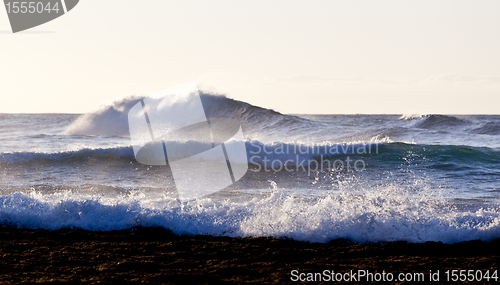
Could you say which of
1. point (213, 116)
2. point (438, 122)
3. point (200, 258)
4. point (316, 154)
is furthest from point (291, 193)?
point (438, 122)

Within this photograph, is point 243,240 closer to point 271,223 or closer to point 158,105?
point 271,223

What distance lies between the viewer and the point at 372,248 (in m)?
4.04

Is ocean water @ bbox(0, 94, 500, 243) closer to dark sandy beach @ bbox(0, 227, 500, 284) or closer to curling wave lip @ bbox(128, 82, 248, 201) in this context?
dark sandy beach @ bbox(0, 227, 500, 284)

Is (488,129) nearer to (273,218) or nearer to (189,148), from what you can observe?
(189,148)

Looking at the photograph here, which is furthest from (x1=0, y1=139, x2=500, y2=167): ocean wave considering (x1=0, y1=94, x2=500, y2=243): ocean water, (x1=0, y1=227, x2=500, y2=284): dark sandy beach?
(x1=0, y1=227, x2=500, y2=284): dark sandy beach

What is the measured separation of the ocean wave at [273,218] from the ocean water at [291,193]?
0.04ft

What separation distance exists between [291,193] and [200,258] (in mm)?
3570

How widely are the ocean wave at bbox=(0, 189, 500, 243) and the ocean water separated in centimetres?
1

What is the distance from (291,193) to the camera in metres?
7.03

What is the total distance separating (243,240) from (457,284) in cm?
212

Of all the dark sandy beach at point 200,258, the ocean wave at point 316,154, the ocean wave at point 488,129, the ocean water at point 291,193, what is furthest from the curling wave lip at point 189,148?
the ocean wave at point 488,129

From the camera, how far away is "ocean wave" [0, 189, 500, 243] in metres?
4.41

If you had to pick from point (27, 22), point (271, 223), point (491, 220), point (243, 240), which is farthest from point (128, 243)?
point (27, 22)

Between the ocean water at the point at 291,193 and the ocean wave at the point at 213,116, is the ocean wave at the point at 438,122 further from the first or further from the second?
the ocean wave at the point at 213,116
